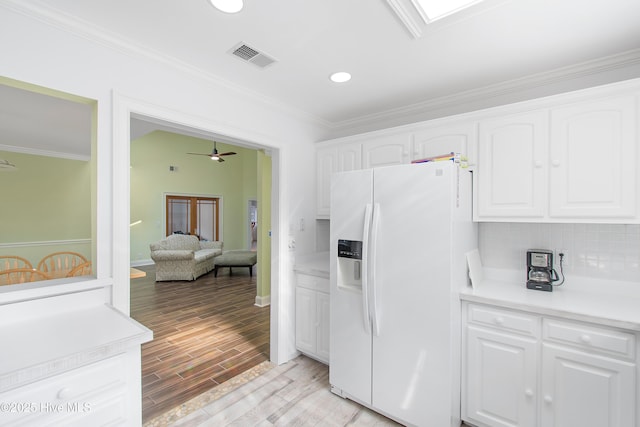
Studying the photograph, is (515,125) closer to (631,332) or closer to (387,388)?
(631,332)

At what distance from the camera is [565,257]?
2.13 meters

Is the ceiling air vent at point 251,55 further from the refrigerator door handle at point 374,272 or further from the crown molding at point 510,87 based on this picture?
the crown molding at point 510,87

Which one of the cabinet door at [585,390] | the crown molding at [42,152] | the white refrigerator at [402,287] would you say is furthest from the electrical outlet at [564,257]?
the crown molding at [42,152]

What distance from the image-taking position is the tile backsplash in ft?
6.37

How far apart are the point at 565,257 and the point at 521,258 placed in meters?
0.26

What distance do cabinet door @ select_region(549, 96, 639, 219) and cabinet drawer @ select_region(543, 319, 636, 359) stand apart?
65 cm

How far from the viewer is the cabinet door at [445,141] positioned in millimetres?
2197

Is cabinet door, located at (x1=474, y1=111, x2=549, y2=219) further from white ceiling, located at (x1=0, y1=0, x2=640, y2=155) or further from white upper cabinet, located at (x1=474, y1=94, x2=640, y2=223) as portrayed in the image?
white ceiling, located at (x1=0, y1=0, x2=640, y2=155)

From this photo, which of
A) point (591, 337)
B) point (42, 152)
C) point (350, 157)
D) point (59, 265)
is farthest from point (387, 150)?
point (42, 152)

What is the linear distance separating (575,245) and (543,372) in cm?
94

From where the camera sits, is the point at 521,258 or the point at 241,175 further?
the point at 241,175

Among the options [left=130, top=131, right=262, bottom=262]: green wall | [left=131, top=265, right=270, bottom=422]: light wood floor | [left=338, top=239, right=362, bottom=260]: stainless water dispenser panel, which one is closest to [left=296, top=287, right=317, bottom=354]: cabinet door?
[left=131, top=265, right=270, bottom=422]: light wood floor

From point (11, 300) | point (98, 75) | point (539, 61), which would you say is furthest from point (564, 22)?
Answer: point (11, 300)

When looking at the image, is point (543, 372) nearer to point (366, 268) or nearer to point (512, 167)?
point (366, 268)
